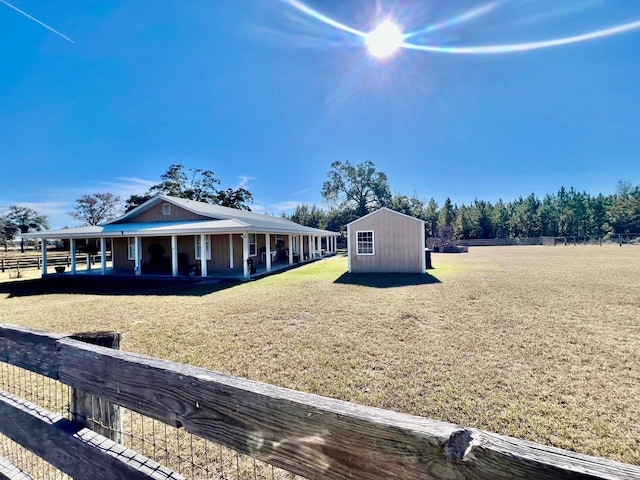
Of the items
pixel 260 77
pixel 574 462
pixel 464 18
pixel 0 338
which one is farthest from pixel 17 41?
pixel 574 462

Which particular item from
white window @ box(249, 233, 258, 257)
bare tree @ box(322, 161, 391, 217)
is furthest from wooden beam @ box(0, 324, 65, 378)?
bare tree @ box(322, 161, 391, 217)

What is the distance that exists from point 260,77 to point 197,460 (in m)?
15.4

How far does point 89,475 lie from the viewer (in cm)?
133

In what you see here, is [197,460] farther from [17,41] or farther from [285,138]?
[285,138]

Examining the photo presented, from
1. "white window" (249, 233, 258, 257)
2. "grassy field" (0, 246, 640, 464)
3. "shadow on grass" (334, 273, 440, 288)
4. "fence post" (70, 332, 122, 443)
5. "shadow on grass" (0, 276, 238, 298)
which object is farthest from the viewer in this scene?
"white window" (249, 233, 258, 257)

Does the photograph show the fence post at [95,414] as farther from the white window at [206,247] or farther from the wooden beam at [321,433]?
the white window at [206,247]

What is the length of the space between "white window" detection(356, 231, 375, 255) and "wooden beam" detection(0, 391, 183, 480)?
1426cm

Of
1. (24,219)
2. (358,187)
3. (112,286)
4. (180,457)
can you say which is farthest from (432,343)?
(24,219)

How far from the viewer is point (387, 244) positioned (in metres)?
15.1

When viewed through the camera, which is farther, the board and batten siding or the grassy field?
the board and batten siding

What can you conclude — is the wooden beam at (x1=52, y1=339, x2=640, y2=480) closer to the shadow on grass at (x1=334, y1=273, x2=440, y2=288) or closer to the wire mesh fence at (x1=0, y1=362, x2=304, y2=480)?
the wire mesh fence at (x1=0, y1=362, x2=304, y2=480)

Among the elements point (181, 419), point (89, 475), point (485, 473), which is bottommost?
point (89, 475)

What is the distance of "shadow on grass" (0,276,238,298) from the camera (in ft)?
37.7

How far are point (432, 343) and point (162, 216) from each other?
17.0 metres
